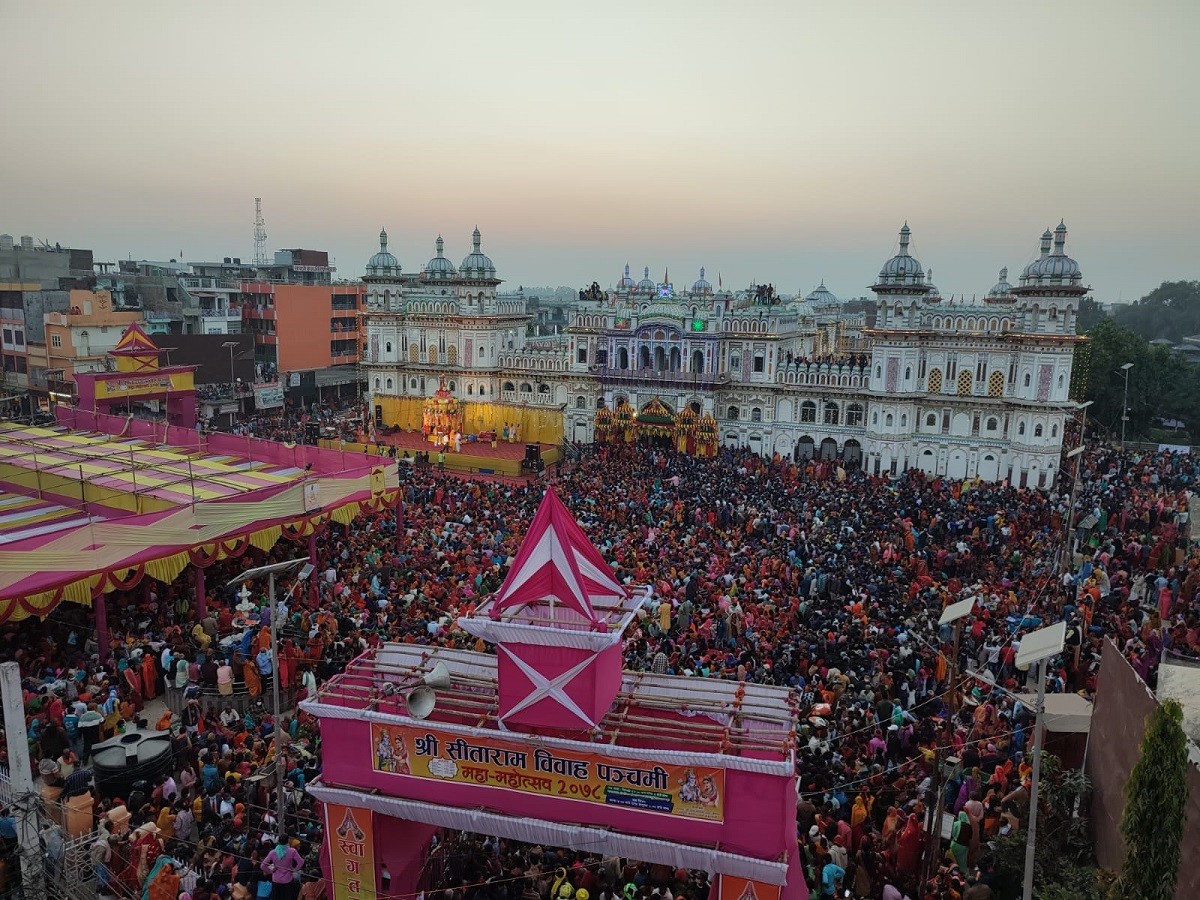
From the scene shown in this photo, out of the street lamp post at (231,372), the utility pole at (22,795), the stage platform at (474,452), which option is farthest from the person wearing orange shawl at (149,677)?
the street lamp post at (231,372)

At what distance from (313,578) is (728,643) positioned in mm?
9633

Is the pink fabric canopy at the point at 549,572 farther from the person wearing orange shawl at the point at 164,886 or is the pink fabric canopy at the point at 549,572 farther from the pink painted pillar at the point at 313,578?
the pink painted pillar at the point at 313,578

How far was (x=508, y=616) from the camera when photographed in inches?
320

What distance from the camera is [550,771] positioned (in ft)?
26.0

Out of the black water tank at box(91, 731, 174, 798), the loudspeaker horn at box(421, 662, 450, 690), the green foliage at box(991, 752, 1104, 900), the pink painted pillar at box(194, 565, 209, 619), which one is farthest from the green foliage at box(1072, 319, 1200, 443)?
the black water tank at box(91, 731, 174, 798)

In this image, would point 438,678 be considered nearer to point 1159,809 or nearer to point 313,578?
point 1159,809

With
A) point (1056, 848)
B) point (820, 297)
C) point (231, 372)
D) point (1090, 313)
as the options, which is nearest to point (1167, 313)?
point (1090, 313)

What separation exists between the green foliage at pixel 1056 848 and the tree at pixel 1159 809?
1.42 m

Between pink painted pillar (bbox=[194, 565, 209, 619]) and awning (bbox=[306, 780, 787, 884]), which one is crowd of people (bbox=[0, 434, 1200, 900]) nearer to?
A: pink painted pillar (bbox=[194, 565, 209, 619])

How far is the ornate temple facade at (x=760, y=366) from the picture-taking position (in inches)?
1258

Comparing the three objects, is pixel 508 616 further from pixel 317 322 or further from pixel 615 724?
pixel 317 322

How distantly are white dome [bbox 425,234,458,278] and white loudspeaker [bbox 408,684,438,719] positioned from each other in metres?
40.0

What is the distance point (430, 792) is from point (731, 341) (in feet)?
105

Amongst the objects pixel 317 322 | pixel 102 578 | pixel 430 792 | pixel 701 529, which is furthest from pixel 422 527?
pixel 317 322
